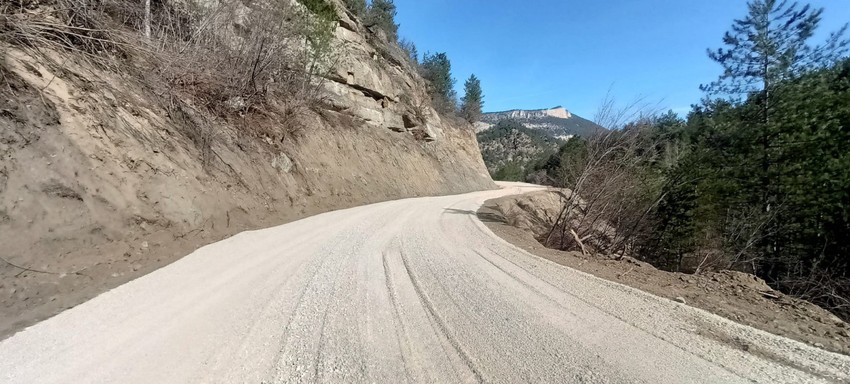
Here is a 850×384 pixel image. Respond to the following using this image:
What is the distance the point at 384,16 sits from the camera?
33.2 meters

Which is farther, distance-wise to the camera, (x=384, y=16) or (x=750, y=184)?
(x=384, y=16)

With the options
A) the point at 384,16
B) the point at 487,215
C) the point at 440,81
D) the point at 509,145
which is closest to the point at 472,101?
the point at 440,81

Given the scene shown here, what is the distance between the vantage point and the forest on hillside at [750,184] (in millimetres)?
9406

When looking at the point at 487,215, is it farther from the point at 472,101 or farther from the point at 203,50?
the point at 472,101

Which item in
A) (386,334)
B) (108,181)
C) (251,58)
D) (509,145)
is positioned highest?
(509,145)

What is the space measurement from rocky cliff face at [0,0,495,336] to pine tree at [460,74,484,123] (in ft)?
116

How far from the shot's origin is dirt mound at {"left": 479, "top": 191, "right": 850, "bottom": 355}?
3686 mm

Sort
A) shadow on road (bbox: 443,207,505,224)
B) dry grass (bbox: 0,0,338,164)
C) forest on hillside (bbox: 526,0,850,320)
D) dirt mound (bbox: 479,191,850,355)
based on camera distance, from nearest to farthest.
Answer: dirt mound (bbox: 479,191,850,355)
dry grass (bbox: 0,0,338,164)
forest on hillside (bbox: 526,0,850,320)
shadow on road (bbox: 443,207,505,224)

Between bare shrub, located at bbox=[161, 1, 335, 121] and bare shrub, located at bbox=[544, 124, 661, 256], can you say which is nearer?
bare shrub, located at bbox=[544, 124, 661, 256]

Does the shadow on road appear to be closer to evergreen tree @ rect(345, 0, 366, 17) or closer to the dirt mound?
the dirt mound

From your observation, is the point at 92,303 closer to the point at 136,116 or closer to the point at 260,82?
the point at 136,116

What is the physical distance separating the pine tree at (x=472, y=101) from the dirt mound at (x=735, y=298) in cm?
4056

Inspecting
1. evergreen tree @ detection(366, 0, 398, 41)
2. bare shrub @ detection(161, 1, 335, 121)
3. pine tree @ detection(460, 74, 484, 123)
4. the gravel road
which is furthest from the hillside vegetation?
the gravel road

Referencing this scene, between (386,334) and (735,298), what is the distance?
463 centimetres
